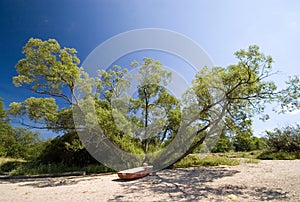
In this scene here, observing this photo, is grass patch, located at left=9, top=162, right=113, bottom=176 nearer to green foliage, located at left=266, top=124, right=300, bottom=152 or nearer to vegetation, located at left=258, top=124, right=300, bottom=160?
vegetation, located at left=258, top=124, right=300, bottom=160

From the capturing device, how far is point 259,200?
3184 mm

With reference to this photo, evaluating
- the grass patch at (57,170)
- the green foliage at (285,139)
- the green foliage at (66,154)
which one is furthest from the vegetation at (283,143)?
the green foliage at (66,154)

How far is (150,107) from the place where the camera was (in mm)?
10062

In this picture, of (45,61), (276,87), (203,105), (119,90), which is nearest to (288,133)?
(276,87)

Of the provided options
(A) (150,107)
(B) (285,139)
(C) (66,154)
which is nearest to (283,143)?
(B) (285,139)

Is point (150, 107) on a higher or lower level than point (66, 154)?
higher

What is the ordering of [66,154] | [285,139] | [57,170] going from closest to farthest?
[57,170] → [66,154] → [285,139]

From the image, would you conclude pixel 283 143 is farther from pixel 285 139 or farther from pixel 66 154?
pixel 66 154

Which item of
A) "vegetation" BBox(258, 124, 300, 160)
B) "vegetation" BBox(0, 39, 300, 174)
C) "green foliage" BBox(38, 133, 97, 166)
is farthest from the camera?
"vegetation" BBox(258, 124, 300, 160)

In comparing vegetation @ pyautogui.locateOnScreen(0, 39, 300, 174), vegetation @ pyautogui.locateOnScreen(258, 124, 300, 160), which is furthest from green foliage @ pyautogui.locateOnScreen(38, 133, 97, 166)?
vegetation @ pyautogui.locateOnScreen(258, 124, 300, 160)

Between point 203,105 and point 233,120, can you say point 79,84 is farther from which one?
point 233,120

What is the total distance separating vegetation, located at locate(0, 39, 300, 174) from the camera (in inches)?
306

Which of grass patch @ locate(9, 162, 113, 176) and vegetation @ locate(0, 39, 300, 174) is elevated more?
vegetation @ locate(0, 39, 300, 174)

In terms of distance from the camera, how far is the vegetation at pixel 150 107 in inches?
306
